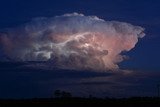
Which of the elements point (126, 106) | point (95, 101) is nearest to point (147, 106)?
point (126, 106)

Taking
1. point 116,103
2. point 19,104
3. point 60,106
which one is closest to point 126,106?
point 116,103

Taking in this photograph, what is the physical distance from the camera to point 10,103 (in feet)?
490

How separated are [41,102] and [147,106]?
2324 cm

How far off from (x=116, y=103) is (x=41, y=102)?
16.4m

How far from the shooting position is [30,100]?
510ft

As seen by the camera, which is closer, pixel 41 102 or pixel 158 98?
pixel 41 102

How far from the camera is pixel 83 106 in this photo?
145125mm

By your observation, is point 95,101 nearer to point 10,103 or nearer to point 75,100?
point 75,100

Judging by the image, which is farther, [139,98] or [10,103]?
[139,98]

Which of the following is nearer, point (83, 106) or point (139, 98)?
point (83, 106)

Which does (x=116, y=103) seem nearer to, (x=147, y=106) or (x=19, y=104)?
(x=147, y=106)

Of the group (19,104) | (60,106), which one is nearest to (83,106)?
(60,106)

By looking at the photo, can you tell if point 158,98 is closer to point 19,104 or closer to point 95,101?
point 95,101

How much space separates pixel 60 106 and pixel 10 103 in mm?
12412
